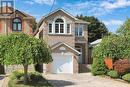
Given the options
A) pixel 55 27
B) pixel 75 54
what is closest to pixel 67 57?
pixel 75 54

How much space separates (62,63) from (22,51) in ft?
59.6

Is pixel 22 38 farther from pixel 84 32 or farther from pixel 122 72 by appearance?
pixel 84 32

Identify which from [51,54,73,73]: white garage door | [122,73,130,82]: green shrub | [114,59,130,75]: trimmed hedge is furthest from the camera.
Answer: [51,54,73,73]: white garage door

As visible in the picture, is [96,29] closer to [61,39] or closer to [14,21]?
[14,21]

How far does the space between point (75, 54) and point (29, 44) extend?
17986mm

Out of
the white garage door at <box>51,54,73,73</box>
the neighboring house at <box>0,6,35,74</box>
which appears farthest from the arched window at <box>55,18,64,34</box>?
the neighboring house at <box>0,6,35,74</box>

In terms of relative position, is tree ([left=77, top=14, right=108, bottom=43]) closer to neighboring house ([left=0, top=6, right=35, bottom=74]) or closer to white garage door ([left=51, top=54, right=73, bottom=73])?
neighboring house ([left=0, top=6, right=35, bottom=74])

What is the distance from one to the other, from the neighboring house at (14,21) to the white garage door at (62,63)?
9.24m

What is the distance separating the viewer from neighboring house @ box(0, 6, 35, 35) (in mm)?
52812

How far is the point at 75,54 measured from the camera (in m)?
47.2

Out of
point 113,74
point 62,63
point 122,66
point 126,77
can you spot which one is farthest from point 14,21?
point 126,77

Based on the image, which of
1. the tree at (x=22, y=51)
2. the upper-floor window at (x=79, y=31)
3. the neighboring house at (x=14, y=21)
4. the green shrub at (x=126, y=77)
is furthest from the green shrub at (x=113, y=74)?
the neighboring house at (x=14, y=21)

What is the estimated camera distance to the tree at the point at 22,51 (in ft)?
96.2

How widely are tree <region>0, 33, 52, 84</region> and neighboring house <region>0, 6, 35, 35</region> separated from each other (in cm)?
2224
